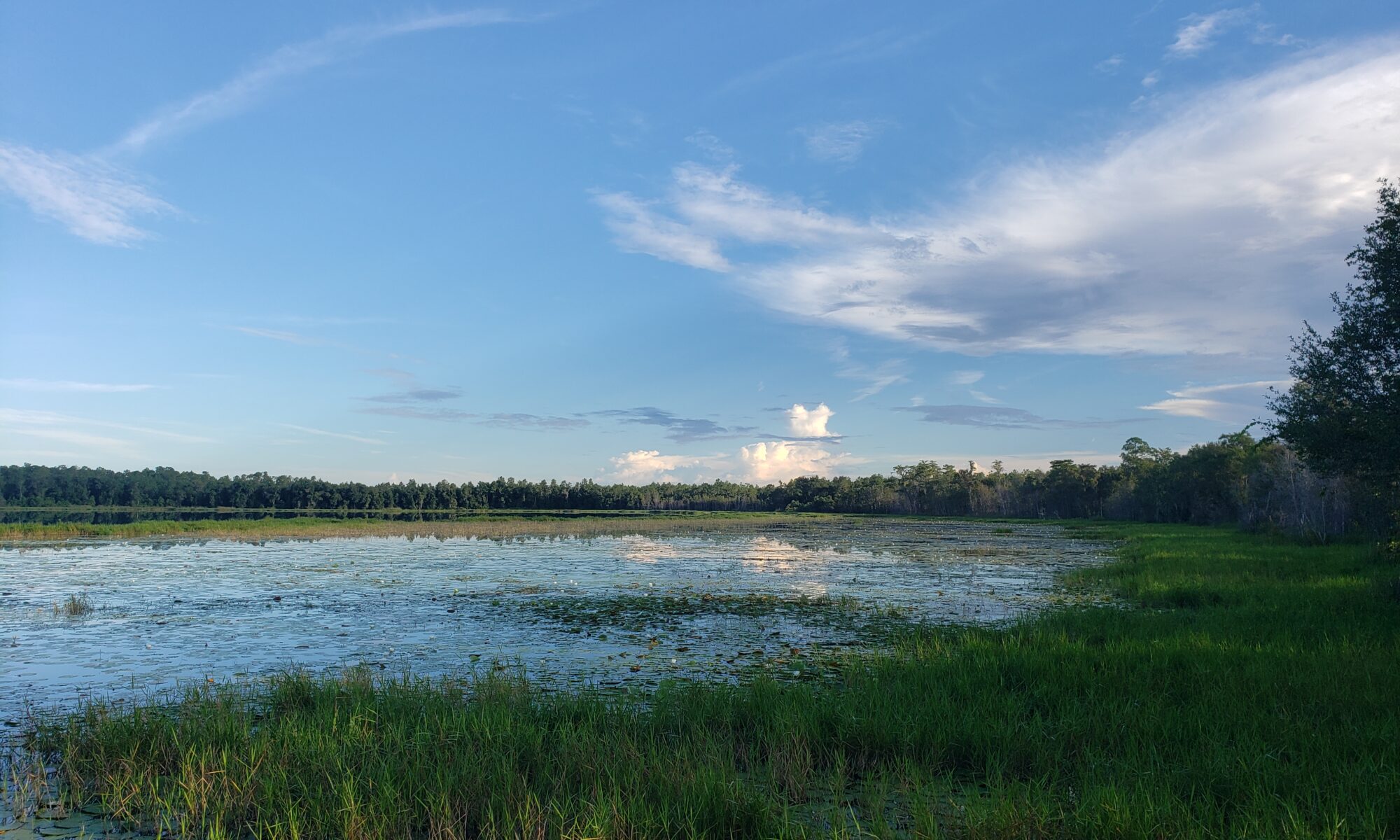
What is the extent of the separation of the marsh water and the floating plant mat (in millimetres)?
78

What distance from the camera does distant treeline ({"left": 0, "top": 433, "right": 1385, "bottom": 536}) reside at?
87.0 metres

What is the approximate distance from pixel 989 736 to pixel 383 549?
3685cm

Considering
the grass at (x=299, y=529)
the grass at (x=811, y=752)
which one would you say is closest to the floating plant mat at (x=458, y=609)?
the grass at (x=811, y=752)

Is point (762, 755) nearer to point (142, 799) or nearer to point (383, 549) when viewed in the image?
point (142, 799)

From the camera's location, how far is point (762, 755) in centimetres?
747

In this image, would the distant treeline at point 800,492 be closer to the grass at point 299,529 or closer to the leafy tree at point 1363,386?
the grass at point 299,529

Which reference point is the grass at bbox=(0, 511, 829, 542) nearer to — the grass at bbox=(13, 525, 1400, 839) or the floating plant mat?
the floating plant mat

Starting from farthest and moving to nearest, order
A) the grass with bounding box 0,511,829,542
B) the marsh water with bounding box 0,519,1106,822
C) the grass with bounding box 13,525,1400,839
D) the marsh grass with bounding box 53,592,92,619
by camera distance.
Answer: the grass with bounding box 0,511,829,542 < the marsh grass with bounding box 53,592,92,619 < the marsh water with bounding box 0,519,1106,822 < the grass with bounding box 13,525,1400,839

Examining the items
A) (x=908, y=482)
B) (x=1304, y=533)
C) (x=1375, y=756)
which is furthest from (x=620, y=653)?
(x=908, y=482)

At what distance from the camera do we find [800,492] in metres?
164

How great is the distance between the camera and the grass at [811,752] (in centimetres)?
558

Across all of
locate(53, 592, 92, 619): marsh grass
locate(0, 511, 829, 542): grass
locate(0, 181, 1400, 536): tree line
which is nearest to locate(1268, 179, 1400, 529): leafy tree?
locate(0, 181, 1400, 536): tree line

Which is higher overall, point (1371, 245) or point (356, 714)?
point (1371, 245)

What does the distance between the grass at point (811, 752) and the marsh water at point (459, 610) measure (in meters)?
2.06
